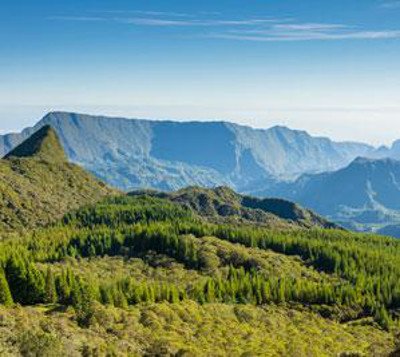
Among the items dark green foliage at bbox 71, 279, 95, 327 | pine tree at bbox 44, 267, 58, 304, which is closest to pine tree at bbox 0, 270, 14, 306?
pine tree at bbox 44, 267, 58, 304

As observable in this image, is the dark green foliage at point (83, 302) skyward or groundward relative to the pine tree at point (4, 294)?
groundward

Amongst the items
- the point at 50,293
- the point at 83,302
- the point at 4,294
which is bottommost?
the point at 83,302

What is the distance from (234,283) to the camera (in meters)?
190

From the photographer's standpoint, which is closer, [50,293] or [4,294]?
[4,294]

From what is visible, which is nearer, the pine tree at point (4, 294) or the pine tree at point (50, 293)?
the pine tree at point (4, 294)

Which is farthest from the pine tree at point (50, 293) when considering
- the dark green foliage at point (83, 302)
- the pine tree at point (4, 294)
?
the pine tree at point (4, 294)

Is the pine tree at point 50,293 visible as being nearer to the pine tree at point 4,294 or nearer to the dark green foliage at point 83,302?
the dark green foliage at point 83,302

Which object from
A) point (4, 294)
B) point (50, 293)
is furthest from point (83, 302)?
point (4, 294)

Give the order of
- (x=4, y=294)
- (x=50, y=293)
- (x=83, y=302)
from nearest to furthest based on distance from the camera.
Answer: (x=4, y=294), (x=83, y=302), (x=50, y=293)

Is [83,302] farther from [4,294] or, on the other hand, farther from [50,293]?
[4,294]

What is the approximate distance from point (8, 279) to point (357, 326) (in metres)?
103

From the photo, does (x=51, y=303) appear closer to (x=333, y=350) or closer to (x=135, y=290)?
(x=135, y=290)

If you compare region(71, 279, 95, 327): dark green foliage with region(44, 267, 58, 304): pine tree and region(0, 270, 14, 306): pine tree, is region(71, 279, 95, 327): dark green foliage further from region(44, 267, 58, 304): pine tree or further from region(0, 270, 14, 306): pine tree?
region(0, 270, 14, 306): pine tree

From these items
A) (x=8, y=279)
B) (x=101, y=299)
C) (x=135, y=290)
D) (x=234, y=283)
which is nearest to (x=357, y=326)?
(x=234, y=283)
